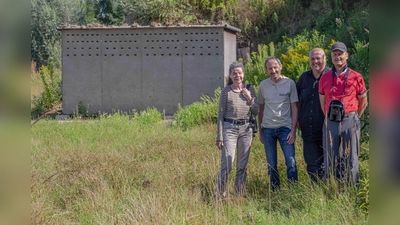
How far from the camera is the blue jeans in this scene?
5.66m

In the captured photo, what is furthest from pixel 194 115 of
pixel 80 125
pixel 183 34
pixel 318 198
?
pixel 318 198

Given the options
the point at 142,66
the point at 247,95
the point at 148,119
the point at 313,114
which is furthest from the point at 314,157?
the point at 142,66

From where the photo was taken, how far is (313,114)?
18.5ft

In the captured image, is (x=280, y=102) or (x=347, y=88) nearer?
(x=347, y=88)

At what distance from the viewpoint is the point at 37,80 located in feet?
72.0

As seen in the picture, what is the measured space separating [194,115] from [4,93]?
1073 centimetres

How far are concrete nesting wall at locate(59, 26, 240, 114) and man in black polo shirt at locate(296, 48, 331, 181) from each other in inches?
384

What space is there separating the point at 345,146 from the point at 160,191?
2054mm

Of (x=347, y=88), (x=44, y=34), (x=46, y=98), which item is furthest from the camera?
(x=44, y=34)

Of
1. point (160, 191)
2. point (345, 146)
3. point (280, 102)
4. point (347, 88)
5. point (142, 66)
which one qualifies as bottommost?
point (160, 191)

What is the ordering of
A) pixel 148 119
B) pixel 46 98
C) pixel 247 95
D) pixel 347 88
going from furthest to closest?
1. pixel 46 98
2. pixel 148 119
3. pixel 247 95
4. pixel 347 88

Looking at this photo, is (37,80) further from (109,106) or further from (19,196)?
(19,196)

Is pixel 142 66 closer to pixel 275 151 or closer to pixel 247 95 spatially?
pixel 247 95

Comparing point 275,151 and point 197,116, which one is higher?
→ point 275,151
